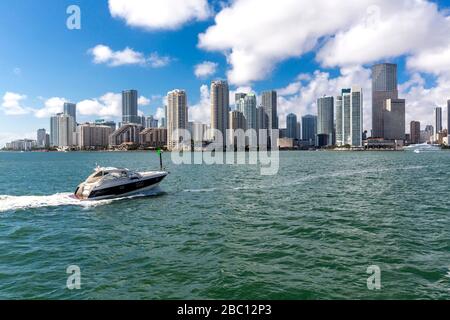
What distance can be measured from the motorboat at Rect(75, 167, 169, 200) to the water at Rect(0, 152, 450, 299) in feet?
4.43

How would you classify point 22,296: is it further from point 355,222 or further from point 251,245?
point 355,222

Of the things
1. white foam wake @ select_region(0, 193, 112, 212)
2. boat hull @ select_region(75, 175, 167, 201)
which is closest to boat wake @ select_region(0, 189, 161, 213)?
white foam wake @ select_region(0, 193, 112, 212)

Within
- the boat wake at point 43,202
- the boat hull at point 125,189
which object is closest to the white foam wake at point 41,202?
the boat wake at point 43,202

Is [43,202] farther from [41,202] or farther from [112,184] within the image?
[112,184]

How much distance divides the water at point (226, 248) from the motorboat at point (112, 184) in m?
1.35

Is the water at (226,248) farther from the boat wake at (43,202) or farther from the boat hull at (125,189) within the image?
the boat hull at (125,189)

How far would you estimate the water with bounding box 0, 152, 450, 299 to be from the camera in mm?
13531

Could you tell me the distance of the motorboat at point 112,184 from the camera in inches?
1372

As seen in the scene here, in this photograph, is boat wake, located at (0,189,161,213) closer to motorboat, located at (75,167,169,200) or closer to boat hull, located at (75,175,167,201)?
boat hull, located at (75,175,167,201)

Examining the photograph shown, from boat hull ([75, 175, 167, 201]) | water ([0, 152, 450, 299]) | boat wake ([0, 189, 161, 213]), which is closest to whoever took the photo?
water ([0, 152, 450, 299])

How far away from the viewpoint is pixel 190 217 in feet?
89.6

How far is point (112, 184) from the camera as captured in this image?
3603cm
